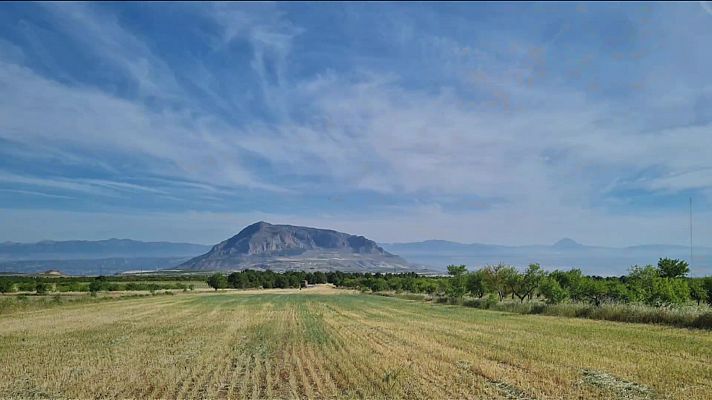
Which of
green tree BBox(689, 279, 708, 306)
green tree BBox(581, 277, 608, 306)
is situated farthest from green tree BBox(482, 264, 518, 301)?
green tree BBox(689, 279, 708, 306)

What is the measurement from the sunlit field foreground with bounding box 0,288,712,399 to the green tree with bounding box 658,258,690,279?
1392 inches

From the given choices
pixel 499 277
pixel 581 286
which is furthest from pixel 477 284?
pixel 581 286

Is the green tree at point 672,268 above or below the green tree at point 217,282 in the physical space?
above

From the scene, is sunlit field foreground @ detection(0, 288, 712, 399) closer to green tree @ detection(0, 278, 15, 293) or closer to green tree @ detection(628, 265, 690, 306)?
green tree @ detection(628, 265, 690, 306)

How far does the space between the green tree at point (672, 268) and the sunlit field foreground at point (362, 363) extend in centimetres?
3536

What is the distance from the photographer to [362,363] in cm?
1962

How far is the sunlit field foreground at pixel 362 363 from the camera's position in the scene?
599 inches

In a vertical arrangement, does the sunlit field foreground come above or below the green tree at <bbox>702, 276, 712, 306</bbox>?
below

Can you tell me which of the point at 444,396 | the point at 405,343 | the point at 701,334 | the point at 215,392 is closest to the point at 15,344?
the point at 215,392

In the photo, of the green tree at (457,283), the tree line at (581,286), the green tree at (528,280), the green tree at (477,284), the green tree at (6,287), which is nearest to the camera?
the tree line at (581,286)

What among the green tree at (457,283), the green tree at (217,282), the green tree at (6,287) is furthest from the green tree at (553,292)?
the green tree at (217,282)

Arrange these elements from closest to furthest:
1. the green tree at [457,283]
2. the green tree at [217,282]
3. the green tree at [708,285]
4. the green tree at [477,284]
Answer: the green tree at [708,285] → the green tree at [477,284] → the green tree at [457,283] → the green tree at [217,282]

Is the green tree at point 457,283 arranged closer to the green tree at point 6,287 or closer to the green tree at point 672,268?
the green tree at point 672,268

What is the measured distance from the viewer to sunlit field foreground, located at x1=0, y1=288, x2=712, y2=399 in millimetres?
15203
